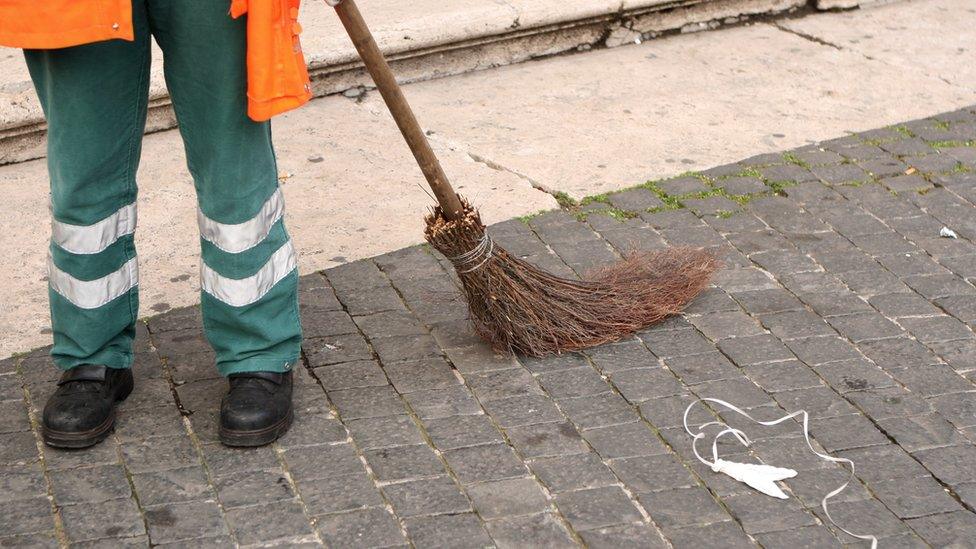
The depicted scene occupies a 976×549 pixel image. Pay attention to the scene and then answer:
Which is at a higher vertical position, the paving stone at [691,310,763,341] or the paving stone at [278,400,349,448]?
the paving stone at [691,310,763,341]

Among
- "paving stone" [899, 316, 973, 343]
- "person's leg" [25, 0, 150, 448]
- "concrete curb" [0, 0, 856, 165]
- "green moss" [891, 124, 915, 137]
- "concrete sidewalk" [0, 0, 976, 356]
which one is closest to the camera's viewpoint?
"person's leg" [25, 0, 150, 448]

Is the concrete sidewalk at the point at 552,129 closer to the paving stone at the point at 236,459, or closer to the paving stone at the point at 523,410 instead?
the paving stone at the point at 236,459

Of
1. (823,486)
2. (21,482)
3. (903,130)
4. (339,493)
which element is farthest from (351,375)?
(903,130)

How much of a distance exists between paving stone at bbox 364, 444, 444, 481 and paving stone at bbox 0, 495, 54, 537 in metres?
0.75

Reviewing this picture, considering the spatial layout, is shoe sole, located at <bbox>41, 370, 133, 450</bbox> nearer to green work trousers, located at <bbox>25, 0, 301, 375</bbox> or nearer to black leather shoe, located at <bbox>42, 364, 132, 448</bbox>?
black leather shoe, located at <bbox>42, 364, 132, 448</bbox>

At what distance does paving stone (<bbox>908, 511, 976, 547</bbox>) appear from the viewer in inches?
110

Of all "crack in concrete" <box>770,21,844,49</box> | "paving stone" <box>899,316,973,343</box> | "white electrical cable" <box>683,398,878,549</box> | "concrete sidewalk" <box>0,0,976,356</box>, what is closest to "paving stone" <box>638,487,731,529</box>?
"white electrical cable" <box>683,398,878,549</box>

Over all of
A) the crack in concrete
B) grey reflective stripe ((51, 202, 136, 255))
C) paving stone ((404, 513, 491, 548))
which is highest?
grey reflective stripe ((51, 202, 136, 255))

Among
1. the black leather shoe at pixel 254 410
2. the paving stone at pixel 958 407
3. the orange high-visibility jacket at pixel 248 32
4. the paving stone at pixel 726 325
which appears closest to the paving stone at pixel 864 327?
the paving stone at pixel 726 325

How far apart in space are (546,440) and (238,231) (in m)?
0.92

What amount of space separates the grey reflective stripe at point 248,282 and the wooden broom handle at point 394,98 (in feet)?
1.38

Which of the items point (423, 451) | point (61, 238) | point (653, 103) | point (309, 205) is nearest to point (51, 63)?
point (61, 238)

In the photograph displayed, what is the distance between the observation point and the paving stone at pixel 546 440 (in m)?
3.11

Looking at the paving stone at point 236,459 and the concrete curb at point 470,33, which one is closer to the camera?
the paving stone at point 236,459
